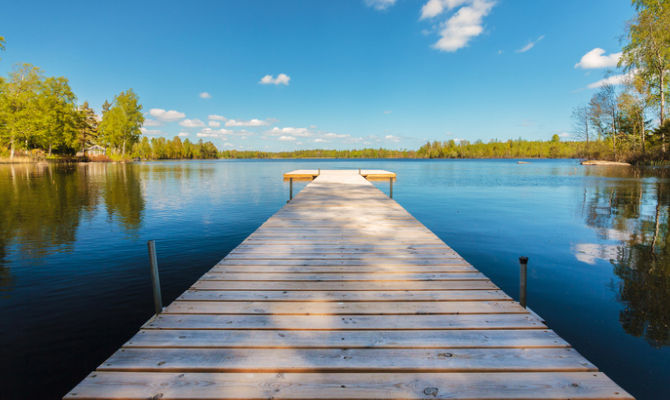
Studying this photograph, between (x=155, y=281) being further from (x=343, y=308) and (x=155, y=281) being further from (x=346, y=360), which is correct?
(x=346, y=360)

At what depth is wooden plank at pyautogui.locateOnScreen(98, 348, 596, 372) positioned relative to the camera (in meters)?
2.24

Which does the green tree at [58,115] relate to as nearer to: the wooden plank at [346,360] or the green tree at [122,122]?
the green tree at [122,122]

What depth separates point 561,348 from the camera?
99.2 inches

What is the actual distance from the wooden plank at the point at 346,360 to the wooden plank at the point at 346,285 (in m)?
1.24

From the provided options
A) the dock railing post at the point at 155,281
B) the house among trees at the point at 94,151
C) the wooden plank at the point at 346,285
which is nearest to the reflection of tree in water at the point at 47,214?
the dock railing post at the point at 155,281

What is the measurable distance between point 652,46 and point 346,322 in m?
49.1

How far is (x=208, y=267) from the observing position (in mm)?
7625

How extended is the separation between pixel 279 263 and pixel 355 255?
4.02 feet

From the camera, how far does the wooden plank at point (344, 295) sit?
341cm

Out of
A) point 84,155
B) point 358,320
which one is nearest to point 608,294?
point 358,320

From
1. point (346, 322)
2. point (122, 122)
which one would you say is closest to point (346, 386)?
point (346, 322)

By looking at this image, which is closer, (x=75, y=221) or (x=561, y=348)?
(x=561, y=348)

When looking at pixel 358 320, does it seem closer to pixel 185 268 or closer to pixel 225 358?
pixel 225 358

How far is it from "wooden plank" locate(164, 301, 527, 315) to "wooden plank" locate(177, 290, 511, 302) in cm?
9
